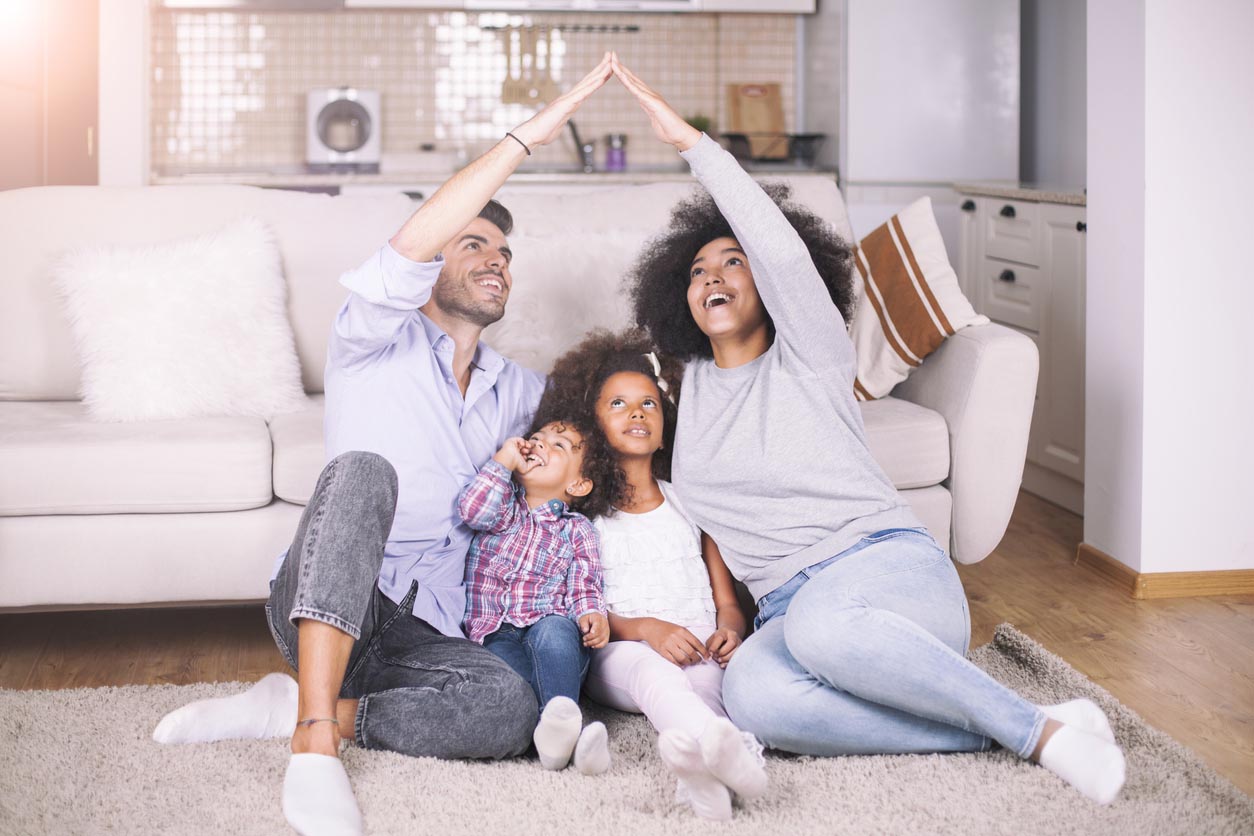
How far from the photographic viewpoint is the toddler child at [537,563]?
2.03 m

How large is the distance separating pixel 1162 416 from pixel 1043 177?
2433mm

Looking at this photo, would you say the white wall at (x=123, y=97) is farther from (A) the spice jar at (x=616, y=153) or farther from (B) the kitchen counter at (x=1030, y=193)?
(B) the kitchen counter at (x=1030, y=193)

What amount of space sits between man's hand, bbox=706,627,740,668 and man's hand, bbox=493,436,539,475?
43 centimetres

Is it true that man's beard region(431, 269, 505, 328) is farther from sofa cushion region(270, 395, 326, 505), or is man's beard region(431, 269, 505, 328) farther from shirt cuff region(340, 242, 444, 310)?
sofa cushion region(270, 395, 326, 505)

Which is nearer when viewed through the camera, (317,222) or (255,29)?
(317,222)

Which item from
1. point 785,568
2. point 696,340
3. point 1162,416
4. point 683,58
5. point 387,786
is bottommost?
point 387,786

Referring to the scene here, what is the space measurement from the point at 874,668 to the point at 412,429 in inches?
32.9

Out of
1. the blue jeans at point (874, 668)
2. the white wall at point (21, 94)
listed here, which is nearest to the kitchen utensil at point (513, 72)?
the white wall at point (21, 94)

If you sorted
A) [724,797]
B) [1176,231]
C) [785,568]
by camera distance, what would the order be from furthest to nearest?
[1176,231]
[785,568]
[724,797]

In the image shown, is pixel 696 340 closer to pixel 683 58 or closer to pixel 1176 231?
pixel 1176 231

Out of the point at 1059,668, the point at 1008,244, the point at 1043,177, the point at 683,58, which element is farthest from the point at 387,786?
the point at 683,58

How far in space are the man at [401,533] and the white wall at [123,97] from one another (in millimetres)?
3403

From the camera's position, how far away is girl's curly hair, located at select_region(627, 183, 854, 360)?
7.67ft

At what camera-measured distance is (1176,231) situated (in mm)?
2832
